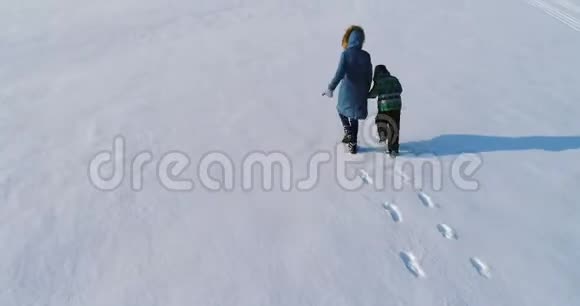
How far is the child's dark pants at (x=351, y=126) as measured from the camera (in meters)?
4.74

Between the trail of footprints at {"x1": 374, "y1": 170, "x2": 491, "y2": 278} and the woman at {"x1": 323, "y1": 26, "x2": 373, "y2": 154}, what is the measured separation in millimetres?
697

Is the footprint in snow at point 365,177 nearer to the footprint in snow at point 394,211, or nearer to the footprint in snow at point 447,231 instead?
the footprint in snow at point 394,211

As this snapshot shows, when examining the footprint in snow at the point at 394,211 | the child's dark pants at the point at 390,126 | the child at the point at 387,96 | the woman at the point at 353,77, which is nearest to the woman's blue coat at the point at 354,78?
the woman at the point at 353,77

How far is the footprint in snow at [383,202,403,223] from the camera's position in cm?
406

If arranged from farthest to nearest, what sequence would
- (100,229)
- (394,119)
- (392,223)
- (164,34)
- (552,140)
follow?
(164,34)
(552,140)
(394,119)
(392,223)
(100,229)

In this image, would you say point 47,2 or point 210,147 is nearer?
point 210,147

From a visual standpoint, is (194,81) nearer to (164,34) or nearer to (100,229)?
(164,34)

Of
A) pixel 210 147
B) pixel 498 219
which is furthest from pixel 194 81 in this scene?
pixel 498 219

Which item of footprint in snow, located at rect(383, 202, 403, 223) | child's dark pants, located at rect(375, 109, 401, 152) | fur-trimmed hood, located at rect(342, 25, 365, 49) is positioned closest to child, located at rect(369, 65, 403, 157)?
child's dark pants, located at rect(375, 109, 401, 152)

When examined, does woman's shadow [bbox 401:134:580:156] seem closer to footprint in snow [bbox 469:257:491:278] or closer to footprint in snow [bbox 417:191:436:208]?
footprint in snow [bbox 417:191:436:208]

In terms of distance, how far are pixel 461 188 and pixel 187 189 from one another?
2.86 m

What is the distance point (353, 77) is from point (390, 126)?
74cm

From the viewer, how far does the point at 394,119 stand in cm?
465

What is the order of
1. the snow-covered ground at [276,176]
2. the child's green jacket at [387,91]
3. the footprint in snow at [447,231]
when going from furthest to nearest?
1. the child's green jacket at [387,91]
2. the footprint in snow at [447,231]
3. the snow-covered ground at [276,176]
